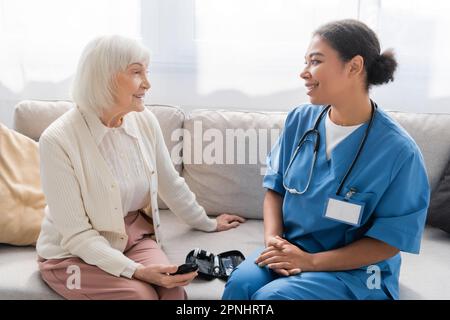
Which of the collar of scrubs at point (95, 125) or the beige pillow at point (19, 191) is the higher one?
the collar of scrubs at point (95, 125)

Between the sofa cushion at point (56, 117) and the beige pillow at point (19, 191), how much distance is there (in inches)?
6.6

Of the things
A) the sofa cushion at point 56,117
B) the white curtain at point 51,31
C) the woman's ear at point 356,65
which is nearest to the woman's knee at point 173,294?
the sofa cushion at point 56,117

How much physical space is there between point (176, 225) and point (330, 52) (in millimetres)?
903

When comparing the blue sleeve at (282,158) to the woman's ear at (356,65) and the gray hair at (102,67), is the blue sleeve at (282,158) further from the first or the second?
the gray hair at (102,67)

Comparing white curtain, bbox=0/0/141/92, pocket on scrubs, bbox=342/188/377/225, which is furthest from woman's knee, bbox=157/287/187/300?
white curtain, bbox=0/0/141/92

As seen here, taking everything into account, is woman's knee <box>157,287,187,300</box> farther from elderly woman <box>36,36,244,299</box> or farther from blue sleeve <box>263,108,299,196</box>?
blue sleeve <box>263,108,299,196</box>

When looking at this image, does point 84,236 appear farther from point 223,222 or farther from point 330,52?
point 330,52

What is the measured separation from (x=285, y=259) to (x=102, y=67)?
77 cm

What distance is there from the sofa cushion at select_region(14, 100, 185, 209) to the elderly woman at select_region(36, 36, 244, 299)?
1.43 feet

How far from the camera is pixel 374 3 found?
219 cm

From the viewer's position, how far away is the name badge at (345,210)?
56.4 inches

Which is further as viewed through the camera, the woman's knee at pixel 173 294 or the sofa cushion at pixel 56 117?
the sofa cushion at pixel 56 117

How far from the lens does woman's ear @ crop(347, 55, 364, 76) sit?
1479 mm
